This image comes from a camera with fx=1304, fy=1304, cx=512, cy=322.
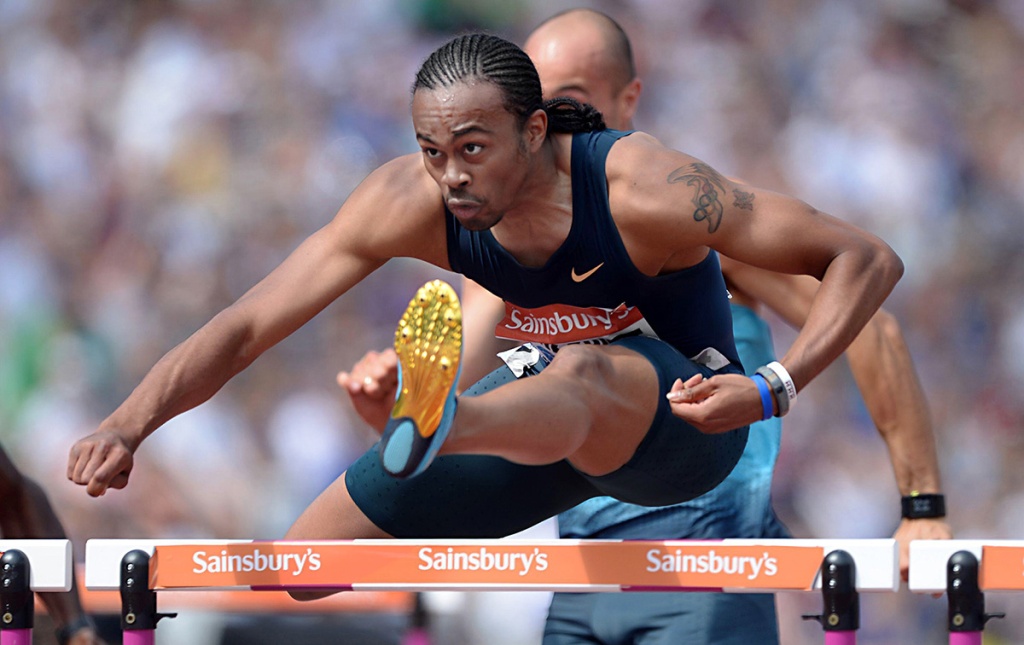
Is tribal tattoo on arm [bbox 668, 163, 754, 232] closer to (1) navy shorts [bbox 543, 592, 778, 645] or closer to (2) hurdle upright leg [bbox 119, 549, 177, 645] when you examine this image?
(1) navy shorts [bbox 543, 592, 778, 645]

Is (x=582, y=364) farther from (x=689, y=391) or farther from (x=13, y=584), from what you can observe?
(x=13, y=584)

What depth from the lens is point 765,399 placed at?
2662 millimetres

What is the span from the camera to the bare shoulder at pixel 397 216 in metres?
2.95

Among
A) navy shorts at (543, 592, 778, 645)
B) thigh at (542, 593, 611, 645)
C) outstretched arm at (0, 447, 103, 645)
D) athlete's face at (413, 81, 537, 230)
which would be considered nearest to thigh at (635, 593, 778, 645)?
navy shorts at (543, 592, 778, 645)

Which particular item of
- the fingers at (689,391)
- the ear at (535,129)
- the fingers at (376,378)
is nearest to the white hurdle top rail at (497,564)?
the fingers at (689,391)

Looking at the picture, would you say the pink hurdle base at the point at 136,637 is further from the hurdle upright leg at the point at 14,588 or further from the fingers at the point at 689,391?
the fingers at the point at 689,391

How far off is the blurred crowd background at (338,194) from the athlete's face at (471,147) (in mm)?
3501

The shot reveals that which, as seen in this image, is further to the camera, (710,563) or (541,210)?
(541,210)

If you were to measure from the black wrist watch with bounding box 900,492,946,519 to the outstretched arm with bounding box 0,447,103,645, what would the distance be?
89.9 inches

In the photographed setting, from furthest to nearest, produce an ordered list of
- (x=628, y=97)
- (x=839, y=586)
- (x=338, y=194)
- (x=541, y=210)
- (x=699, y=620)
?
(x=338, y=194), (x=628, y=97), (x=699, y=620), (x=541, y=210), (x=839, y=586)

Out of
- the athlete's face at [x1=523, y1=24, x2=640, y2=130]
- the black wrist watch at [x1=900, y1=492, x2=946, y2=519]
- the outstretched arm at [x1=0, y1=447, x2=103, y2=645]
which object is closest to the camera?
the black wrist watch at [x1=900, y1=492, x2=946, y2=519]

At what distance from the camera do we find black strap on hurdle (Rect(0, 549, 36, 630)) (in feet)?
8.88

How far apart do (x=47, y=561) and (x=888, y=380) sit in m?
2.27

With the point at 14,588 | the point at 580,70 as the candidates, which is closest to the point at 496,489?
the point at 14,588
